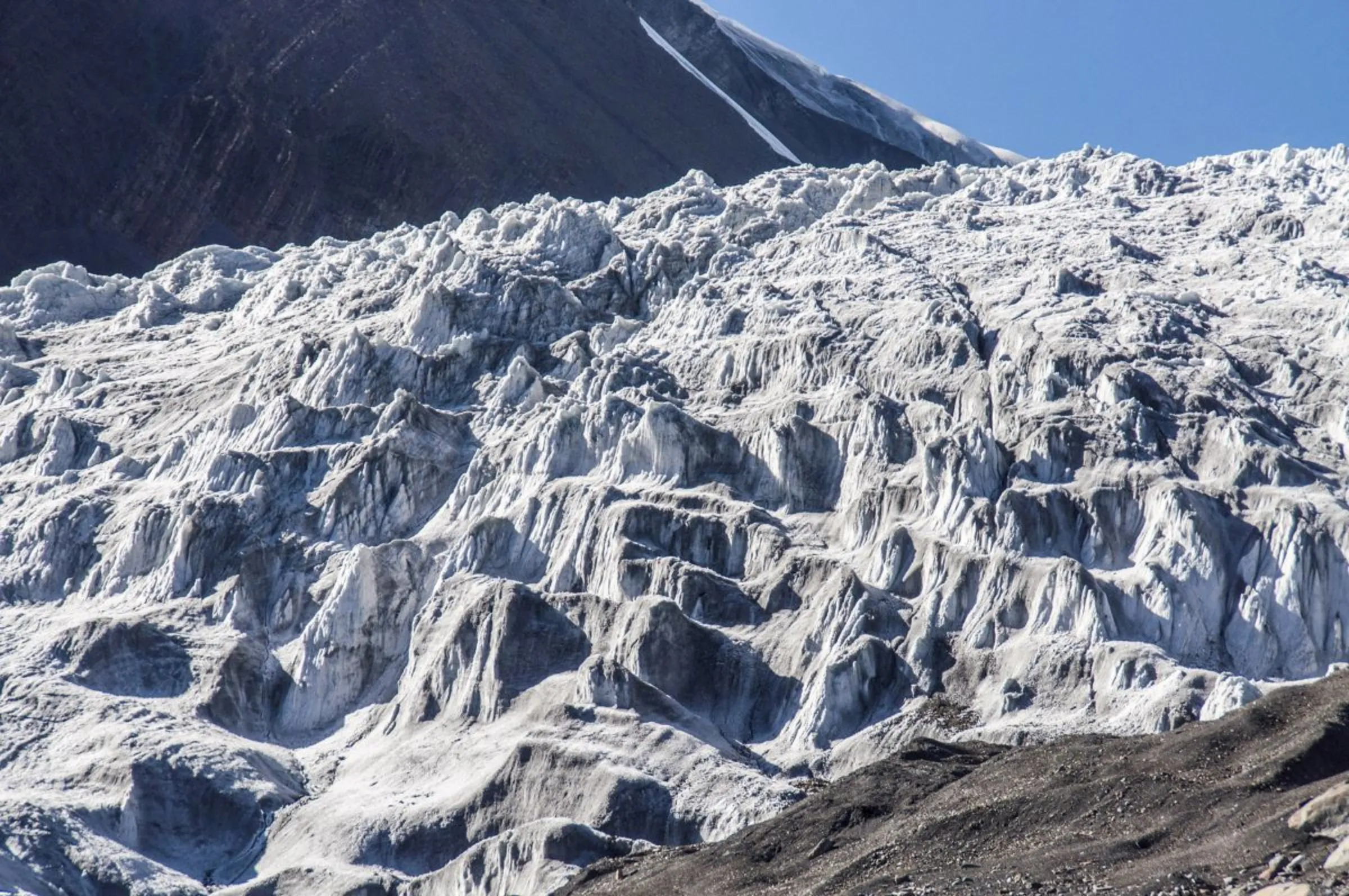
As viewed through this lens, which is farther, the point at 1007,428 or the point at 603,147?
the point at 603,147

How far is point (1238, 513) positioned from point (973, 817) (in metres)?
23.7

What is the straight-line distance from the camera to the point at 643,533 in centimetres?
6675

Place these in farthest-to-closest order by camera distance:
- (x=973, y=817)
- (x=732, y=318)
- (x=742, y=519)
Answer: (x=732, y=318), (x=742, y=519), (x=973, y=817)

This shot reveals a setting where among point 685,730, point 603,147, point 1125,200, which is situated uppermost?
point 603,147

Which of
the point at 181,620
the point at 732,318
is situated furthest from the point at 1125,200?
the point at 181,620

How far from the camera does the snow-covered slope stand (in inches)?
2232

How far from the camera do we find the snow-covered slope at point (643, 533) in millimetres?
56688

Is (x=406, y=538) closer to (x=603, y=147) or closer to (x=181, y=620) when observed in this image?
(x=181, y=620)

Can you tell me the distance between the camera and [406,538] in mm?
70438

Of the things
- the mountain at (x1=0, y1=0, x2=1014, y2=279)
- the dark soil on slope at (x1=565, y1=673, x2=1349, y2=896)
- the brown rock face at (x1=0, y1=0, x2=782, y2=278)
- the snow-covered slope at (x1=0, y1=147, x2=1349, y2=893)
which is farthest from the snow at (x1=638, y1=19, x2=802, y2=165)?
the dark soil on slope at (x1=565, y1=673, x2=1349, y2=896)

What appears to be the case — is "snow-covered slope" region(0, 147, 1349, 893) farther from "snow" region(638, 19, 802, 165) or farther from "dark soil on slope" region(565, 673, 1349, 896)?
"snow" region(638, 19, 802, 165)

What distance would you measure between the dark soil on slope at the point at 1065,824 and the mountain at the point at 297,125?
108m

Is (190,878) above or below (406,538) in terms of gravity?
below

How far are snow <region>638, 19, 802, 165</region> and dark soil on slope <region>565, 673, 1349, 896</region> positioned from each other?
130959 mm
